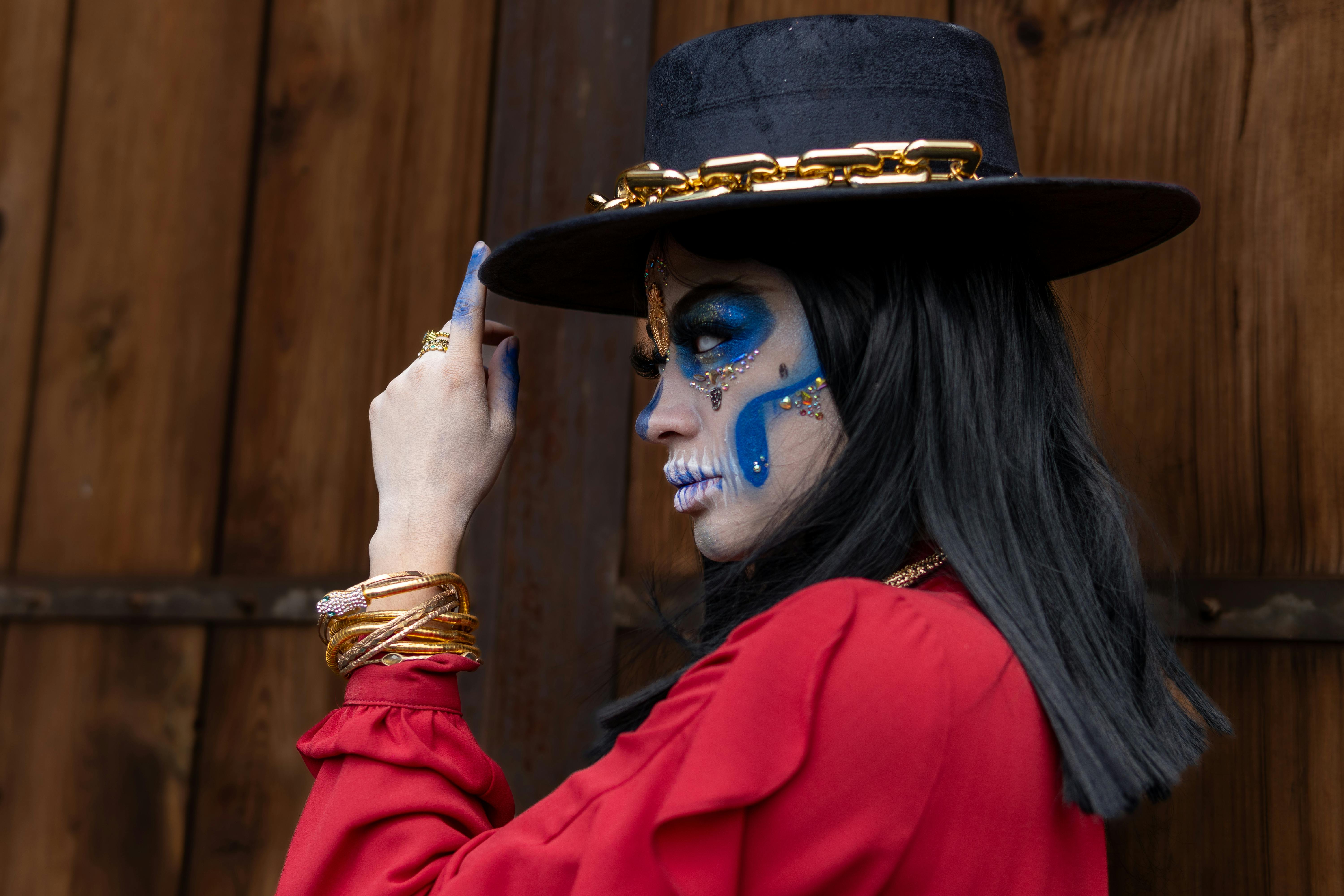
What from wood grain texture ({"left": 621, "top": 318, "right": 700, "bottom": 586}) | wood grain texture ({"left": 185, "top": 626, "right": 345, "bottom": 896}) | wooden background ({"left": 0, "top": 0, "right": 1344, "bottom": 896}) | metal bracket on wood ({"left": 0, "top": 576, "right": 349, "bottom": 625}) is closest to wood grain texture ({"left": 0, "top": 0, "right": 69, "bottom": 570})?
wooden background ({"left": 0, "top": 0, "right": 1344, "bottom": 896})

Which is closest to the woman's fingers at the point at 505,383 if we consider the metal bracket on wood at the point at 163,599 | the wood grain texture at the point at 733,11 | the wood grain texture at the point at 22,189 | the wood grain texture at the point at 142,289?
the wood grain texture at the point at 733,11

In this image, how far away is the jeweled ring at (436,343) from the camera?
1.49 meters

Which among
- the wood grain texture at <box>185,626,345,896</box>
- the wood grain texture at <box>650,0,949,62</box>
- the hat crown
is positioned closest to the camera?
the hat crown

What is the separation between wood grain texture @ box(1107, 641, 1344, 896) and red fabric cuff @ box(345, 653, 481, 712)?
0.86 meters

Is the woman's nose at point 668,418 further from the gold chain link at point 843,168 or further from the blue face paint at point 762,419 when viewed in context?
the gold chain link at point 843,168

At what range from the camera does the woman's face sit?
119cm

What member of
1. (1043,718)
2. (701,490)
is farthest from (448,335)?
(1043,718)

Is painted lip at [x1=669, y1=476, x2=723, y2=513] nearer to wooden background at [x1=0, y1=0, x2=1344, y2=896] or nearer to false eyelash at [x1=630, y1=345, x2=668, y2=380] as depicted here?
false eyelash at [x1=630, y1=345, x2=668, y2=380]

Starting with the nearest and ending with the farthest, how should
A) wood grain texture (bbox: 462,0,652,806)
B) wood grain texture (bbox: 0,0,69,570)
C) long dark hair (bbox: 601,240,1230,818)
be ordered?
long dark hair (bbox: 601,240,1230,818), wood grain texture (bbox: 462,0,652,806), wood grain texture (bbox: 0,0,69,570)

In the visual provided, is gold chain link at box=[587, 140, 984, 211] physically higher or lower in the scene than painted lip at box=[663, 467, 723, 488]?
higher

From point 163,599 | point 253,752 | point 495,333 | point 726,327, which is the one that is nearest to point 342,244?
point 163,599

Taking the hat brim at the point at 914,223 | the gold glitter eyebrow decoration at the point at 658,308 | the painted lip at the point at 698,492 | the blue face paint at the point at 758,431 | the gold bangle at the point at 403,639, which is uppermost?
the hat brim at the point at 914,223

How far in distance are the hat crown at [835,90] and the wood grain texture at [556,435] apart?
0.76 meters

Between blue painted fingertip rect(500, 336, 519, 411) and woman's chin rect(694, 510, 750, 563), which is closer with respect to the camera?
woman's chin rect(694, 510, 750, 563)
